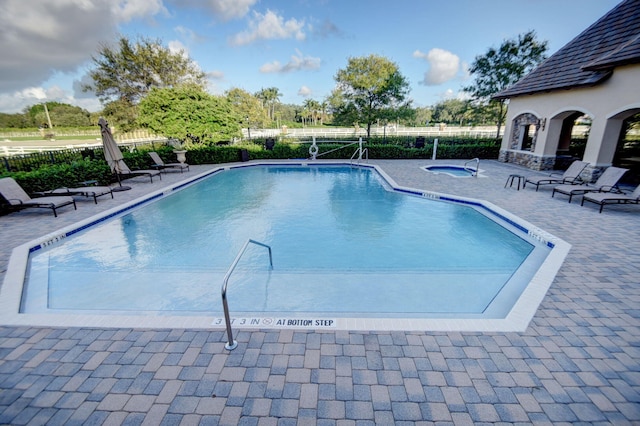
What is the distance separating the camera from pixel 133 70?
2486cm

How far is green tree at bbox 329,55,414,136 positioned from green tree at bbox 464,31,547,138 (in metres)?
4.69

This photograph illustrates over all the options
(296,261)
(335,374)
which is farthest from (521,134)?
(335,374)

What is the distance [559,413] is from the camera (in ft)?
7.22

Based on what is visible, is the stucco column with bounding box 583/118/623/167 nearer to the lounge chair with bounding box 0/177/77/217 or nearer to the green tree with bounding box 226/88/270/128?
the lounge chair with bounding box 0/177/77/217

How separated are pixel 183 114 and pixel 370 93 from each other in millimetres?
13026

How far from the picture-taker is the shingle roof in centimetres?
884

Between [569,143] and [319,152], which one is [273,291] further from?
[569,143]

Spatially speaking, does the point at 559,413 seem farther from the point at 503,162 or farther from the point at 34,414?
the point at 503,162

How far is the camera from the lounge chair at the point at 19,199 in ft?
23.7

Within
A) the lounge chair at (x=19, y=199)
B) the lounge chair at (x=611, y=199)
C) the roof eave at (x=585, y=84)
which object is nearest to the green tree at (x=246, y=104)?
the roof eave at (x=585, y=84)

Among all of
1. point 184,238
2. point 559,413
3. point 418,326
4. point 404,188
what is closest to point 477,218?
point 404,188

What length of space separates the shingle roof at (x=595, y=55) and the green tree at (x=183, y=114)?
51.5 ft

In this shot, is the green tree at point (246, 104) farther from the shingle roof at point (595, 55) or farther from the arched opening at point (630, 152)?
the arched opening at point (630, 152)

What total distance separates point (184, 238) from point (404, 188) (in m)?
7.25
